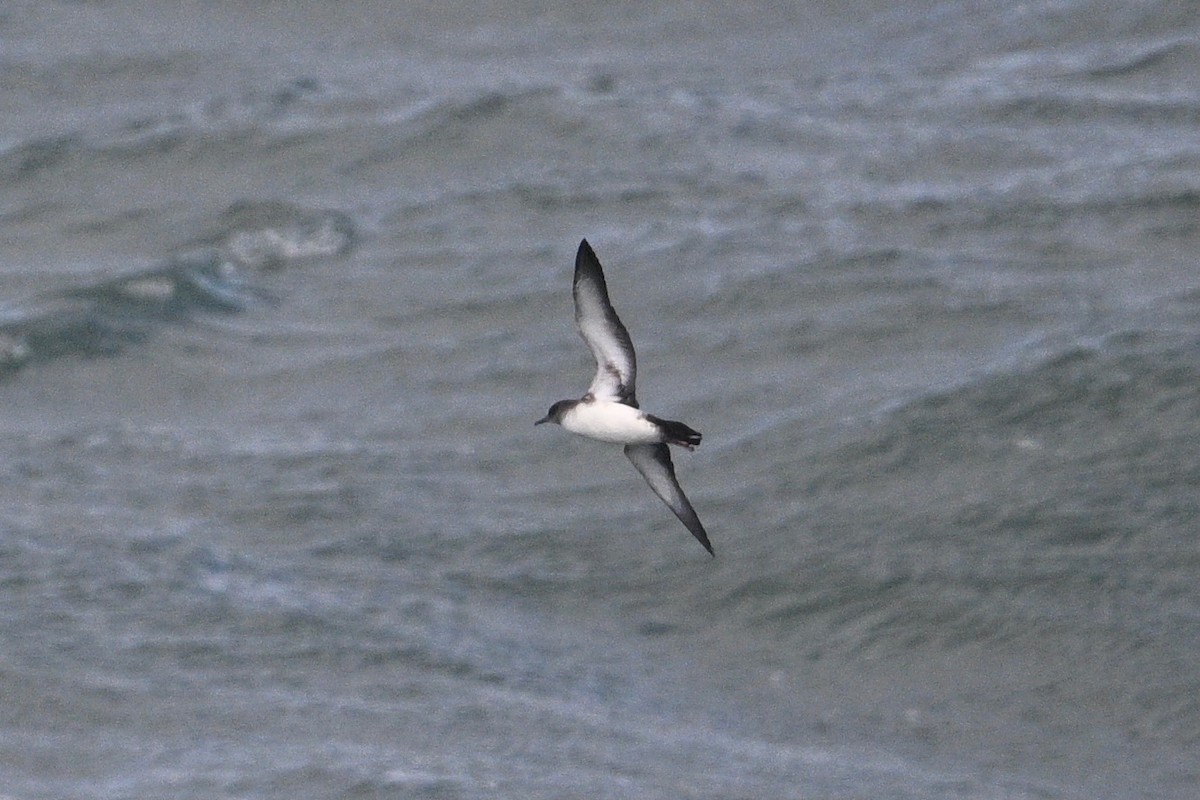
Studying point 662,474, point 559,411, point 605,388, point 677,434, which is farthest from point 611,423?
point 662,474

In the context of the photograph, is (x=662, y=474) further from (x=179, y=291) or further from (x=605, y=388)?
(x=179, y=291)

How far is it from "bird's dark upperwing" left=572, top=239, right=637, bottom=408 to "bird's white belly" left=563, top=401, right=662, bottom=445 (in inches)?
3.9

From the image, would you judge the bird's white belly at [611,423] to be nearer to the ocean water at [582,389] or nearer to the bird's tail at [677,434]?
the bird's tail at [677,434]

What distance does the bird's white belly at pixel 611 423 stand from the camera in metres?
10.4

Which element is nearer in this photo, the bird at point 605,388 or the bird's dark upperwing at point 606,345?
the bird at point 605,388

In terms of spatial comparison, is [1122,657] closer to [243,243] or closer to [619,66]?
[243,243]

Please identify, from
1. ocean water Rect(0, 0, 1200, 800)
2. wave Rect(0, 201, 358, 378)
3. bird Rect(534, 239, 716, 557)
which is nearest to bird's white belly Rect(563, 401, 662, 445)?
bird Rect(534, 239, 716, 557)

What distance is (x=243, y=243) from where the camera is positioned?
2631 centimetres

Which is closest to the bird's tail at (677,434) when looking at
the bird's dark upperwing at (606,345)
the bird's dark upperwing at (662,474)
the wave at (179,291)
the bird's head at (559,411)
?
the bird's dark upperwing at (606,345)

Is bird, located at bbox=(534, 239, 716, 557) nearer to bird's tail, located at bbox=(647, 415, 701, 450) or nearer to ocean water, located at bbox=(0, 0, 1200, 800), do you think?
bird's tail, located at bbox=(647, 415, 701, 450)

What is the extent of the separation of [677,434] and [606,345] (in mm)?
823

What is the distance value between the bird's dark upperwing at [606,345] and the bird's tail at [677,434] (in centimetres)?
33

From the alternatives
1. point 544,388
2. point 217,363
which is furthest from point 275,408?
point 544,388

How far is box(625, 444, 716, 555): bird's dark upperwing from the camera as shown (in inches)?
439
